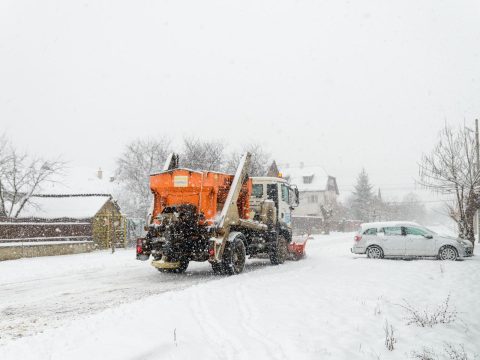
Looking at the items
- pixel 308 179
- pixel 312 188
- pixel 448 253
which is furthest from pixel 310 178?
pixel 448 253

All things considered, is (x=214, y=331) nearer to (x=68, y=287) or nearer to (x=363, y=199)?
(x=68, y=287)

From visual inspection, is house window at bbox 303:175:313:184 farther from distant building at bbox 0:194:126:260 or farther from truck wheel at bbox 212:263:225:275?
truck wheel at bbox 212:263:225:275

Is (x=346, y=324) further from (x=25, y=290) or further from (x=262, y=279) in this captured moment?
(x=25, y=290)

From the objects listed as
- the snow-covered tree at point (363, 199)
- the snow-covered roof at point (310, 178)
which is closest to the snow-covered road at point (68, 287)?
the snow-covered tree at point (363, 199)

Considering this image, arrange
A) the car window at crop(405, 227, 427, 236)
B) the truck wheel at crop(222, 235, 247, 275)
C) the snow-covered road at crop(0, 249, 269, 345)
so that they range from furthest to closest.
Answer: the car window at crop(405, 227, 427, 236), the truck wheel at crop(222, 235, 247, 275), the snow-covered road at crop(0, 249, 269, 345)

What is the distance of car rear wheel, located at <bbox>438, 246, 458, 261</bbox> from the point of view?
16.5m

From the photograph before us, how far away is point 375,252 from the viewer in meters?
17.5

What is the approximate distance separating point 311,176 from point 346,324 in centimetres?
7452

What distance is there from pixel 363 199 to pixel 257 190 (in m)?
57.8

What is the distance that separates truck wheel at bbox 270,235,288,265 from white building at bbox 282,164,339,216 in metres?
59.2

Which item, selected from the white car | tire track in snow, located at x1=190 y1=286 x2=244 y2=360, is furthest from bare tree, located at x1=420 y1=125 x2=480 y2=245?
tire track in snow, located at x1=190 y1=286 x2=244 y2=360

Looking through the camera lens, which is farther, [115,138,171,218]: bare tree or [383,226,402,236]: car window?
[115,138,171,218]: bare tree

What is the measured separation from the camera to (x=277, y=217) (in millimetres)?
15180

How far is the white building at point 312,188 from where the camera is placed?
76812 millimetres
